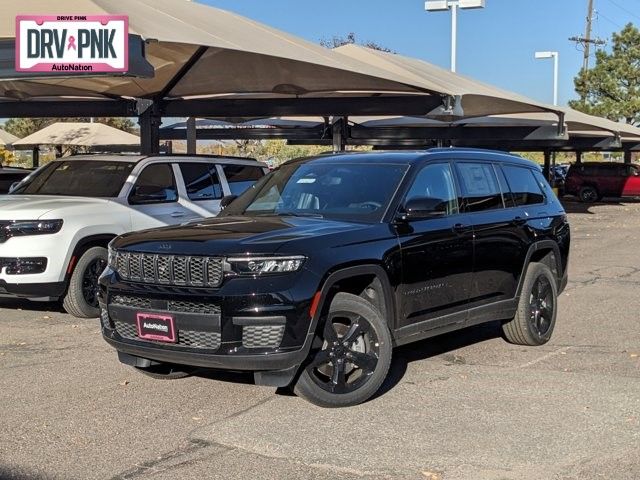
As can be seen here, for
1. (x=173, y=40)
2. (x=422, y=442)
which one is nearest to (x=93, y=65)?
(x=173, y=40)

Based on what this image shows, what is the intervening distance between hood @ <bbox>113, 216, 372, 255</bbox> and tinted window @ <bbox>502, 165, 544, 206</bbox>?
2408mm

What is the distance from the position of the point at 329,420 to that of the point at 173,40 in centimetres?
603

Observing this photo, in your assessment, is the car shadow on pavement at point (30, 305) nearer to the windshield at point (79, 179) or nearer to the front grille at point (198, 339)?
the windshield at point (79, 179)

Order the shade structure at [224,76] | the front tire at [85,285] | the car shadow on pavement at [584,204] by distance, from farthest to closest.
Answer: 1. the car shadow on pavement at [584,204]
2. the shade structure at [224,76]
3. the front tire at [85,285]

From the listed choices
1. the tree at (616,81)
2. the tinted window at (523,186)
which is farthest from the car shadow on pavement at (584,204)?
the tinted window at (523,186)

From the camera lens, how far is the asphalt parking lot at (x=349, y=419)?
4.88 meters

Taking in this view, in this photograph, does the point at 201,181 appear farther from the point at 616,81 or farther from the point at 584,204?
the point at 616,81

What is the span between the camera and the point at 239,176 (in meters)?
11.9

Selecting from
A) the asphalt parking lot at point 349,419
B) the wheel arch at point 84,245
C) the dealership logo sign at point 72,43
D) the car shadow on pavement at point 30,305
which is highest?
the dealership logo sign at point 72,43

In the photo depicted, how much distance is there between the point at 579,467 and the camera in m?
4.86

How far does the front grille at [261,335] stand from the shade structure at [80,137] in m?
26.5

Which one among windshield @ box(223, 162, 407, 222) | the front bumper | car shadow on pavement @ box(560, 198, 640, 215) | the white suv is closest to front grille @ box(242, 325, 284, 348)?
the front bumper

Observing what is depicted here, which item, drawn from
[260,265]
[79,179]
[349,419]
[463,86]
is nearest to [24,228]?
[79,179]

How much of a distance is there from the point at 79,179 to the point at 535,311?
18.8 ft
